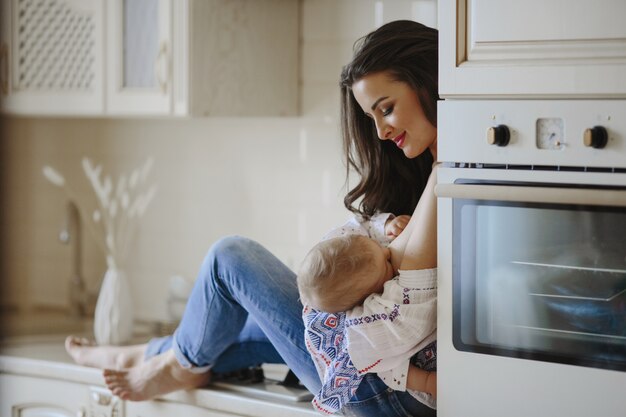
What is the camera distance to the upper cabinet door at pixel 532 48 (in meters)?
1.74

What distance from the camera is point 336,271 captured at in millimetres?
1993

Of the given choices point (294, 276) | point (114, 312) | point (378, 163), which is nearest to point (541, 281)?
point (378, 163)

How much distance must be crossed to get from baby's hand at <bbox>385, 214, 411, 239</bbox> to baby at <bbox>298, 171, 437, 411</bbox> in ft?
0.24

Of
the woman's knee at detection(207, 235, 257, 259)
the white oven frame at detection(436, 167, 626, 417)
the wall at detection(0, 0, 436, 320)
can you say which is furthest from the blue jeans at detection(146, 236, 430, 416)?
the wall at detection(0, 0, 436, 320)

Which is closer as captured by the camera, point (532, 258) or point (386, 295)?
point (532, 258)

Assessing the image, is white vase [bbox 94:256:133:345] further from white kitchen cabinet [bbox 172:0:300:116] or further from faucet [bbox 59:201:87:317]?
white kitchen cabinet [bbox 172:0:300:116]

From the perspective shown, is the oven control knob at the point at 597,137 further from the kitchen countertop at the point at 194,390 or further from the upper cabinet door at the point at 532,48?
the kitchen countertop at the point at 194,390

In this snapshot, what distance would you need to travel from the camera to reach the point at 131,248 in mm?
3264

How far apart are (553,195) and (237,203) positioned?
1418 mm

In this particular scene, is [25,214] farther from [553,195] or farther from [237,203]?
[553,195]

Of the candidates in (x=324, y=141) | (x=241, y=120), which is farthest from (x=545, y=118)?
(x=241, y=120)

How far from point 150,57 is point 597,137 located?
1.36 metres

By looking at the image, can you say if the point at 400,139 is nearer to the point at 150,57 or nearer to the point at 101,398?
the point at 150,57

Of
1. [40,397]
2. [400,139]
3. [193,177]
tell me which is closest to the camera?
[400,139]
